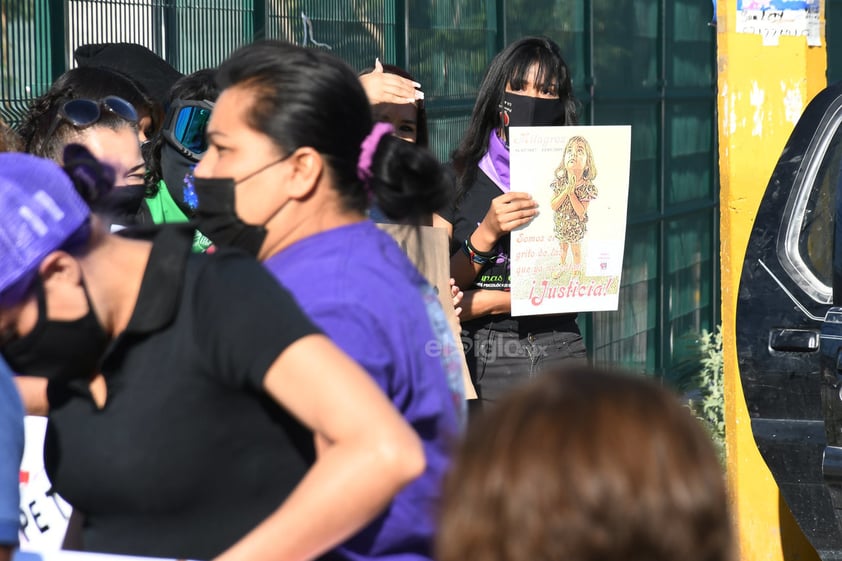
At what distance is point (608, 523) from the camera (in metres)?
1.43

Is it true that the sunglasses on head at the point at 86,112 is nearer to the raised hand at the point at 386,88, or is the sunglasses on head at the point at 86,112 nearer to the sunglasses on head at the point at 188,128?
the sunglasses on head at the point at 188,128

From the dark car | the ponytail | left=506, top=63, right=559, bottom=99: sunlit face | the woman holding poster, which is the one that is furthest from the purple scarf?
the ponytail

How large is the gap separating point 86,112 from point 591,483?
8.89 feet

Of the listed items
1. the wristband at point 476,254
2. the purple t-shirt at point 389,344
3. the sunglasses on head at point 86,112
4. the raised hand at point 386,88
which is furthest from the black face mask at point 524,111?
the purple t-shirt at point 389,344

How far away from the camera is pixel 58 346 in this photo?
219 centimetres

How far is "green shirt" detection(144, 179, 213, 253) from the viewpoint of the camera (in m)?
4.21

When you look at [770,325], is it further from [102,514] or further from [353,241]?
[102,514]

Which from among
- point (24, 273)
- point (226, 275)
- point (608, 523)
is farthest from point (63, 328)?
point (608, 523)

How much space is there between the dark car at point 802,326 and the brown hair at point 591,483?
3.36m

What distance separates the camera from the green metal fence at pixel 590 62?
5258 mm

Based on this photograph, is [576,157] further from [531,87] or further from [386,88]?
[386,88]

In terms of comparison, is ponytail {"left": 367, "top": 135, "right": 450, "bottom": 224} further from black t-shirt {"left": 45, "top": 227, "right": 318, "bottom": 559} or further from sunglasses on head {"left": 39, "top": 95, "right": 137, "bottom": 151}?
sunglasses on head {"left": 39, "top": 95, "right": 137, "bottom": 151}

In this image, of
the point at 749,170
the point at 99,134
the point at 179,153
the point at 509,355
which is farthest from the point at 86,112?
the point at 749,170

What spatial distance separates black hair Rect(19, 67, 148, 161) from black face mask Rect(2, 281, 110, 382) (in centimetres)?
166
